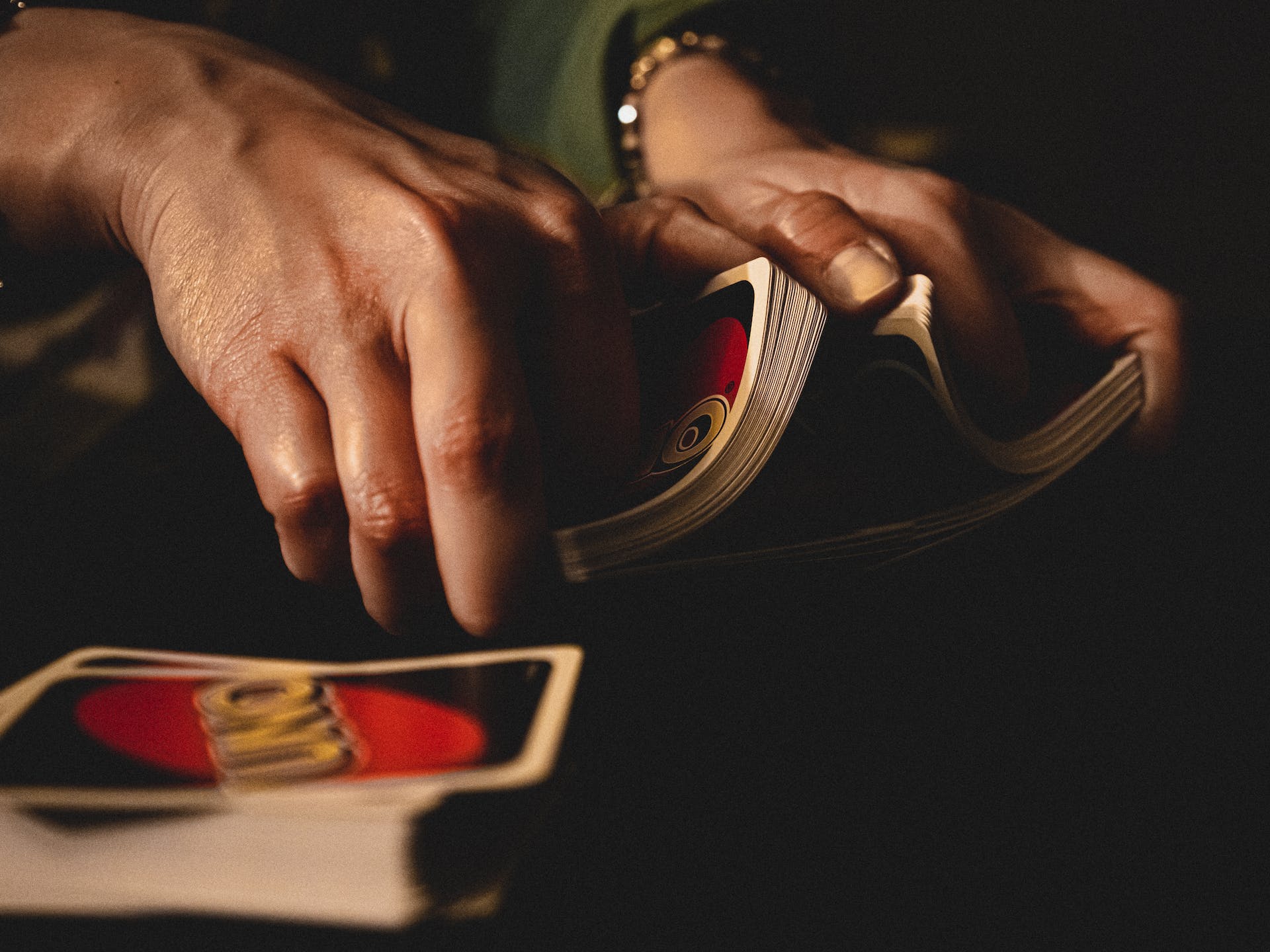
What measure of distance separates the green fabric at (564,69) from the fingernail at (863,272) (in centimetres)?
68

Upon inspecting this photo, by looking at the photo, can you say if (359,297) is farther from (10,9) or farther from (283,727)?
(10,9)

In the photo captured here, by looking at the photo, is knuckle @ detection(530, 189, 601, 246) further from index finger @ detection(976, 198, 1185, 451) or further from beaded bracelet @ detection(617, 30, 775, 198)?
beaded bracelet @ detection(617, 30, 775, 198)

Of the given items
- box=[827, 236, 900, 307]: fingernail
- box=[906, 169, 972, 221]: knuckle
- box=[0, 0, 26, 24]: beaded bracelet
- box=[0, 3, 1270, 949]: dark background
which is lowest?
box=[0, 3, 1270, 949]: dark background

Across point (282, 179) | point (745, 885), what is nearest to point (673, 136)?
point (282, 179)

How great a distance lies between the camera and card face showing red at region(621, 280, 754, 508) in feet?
1.64

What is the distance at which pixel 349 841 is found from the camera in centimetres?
33

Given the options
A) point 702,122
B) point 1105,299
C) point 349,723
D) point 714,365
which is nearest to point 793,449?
point 714,365

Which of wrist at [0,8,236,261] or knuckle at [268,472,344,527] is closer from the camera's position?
knuckle at [268,472,344,527]

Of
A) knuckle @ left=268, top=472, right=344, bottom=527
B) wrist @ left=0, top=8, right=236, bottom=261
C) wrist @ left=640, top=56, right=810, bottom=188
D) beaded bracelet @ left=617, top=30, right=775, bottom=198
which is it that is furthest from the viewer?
beaded bracelet @ left=617, top=30, right=775, bottom=198

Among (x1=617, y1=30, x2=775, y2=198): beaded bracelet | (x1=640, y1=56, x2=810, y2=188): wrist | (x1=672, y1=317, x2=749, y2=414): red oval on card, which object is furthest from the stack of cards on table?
(x1=617, y1=30, x2=775, y2=198): beaded bracelet

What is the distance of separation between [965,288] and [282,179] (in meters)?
0.57

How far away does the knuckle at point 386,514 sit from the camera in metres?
0.43

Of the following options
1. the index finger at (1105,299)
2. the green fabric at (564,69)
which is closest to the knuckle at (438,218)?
the index finger at (1105,299)

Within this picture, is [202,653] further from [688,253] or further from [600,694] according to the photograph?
[688,253]
